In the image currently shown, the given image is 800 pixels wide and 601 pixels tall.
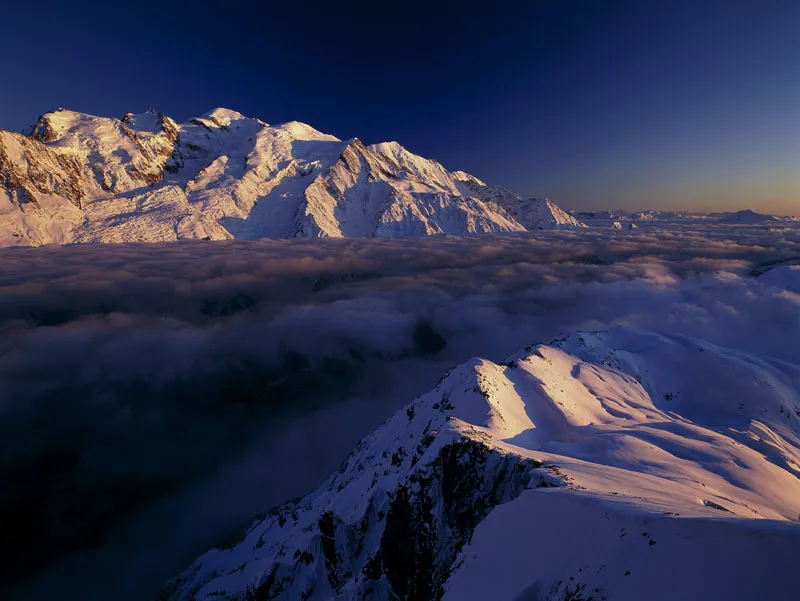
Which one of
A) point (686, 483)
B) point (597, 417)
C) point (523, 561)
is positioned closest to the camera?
point (523, 561)

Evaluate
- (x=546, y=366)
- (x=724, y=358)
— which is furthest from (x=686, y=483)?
(x=724, y=358)

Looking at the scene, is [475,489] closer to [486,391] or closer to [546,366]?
[486,391]

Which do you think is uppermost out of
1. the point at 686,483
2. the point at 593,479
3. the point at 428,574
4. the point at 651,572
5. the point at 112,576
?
the point at 651,572

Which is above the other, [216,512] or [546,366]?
[546,366]

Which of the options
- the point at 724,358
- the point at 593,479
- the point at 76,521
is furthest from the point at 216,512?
the point at 724,358

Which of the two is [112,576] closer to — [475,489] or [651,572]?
[475,489]

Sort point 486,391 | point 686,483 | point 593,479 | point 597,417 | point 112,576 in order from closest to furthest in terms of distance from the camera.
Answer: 1. point 593,479
2. point 686,483
3. point 486,391
4. point 597,417
5. point 112,576

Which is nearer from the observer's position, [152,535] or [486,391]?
[486,391]
